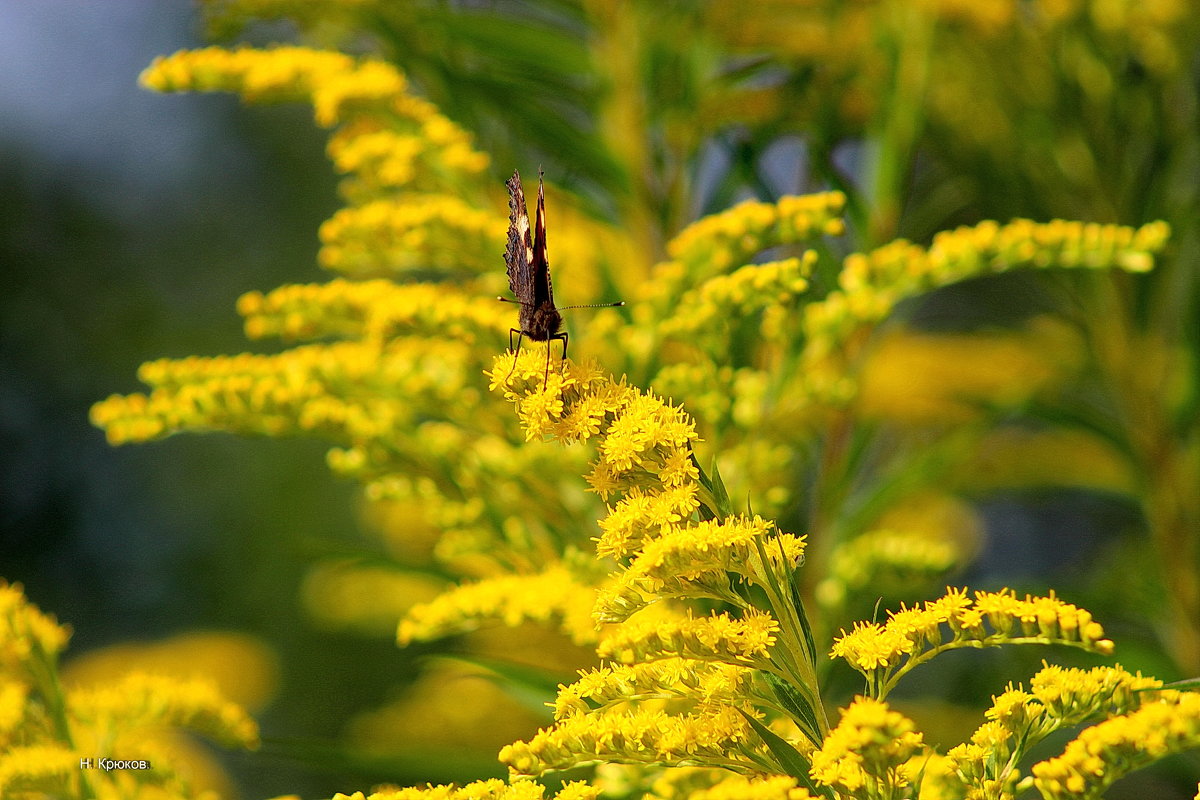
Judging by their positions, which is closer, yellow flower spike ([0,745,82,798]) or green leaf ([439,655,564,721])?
yellow flower spike ([0,745,82,798])

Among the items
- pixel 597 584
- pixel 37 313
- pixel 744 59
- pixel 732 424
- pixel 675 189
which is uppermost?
pixel 37 313

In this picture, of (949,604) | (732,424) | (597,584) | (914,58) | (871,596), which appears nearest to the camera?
(949,604)

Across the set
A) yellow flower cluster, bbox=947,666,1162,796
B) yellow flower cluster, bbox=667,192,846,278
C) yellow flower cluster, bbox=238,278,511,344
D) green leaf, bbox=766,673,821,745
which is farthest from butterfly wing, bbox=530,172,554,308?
yellow flower cluster, bbox=947,666,1162,796

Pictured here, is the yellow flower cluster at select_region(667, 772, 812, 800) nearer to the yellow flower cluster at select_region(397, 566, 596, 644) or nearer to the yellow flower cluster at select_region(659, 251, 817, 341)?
the yellow flower cluster at select_region(397, 566, 596, 644)

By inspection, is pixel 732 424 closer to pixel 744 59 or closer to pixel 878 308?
pixel 878 308

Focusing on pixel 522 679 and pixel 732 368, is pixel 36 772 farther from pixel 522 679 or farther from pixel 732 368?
pixel 732 368

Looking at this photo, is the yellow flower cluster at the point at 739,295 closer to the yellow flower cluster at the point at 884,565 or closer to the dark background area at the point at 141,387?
the yellow flower cluster at the point at 884,565

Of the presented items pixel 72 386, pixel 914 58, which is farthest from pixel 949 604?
pixel 72 386
